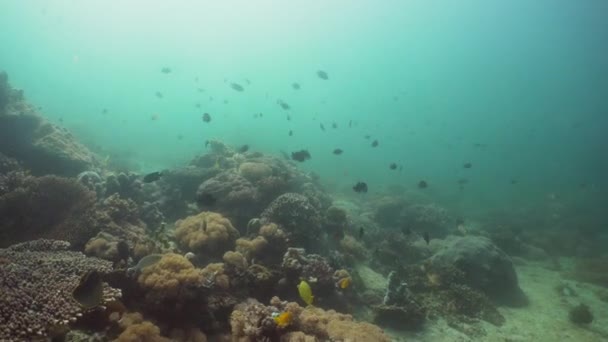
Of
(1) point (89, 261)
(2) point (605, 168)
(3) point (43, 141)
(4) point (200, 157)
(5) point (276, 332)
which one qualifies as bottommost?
(5) point (276, 332)

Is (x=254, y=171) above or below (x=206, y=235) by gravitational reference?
above

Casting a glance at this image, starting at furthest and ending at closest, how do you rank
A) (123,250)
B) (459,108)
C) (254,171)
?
1. (459,108)
2. (254,171)
3. (123,250)

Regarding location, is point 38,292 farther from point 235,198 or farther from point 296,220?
point 235,198

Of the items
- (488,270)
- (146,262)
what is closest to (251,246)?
(146,262)

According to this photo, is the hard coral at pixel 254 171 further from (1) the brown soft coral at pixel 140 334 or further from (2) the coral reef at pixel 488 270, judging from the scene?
(1) the brown soft coral at pixel 140 334

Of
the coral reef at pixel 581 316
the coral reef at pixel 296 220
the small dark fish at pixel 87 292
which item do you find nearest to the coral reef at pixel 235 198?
the coral reef at pixel 296 220

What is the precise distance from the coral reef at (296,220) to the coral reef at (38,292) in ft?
17.6

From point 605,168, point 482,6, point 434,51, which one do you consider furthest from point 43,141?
point 434,51

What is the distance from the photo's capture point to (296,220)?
10.8 metres

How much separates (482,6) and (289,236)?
97049 millimetres

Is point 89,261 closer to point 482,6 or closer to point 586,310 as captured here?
point 586,310

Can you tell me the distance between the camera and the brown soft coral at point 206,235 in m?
9.18

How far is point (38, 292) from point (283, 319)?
3.23m

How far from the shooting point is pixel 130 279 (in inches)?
258
